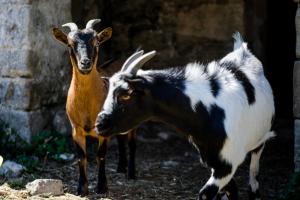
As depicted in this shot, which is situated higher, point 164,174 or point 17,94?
point 17,94

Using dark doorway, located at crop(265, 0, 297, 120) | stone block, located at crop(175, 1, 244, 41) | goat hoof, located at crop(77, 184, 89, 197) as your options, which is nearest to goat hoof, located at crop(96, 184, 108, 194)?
goat hoof, located at crop(77, 184, 89, 197)

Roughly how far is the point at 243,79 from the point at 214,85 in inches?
16.1

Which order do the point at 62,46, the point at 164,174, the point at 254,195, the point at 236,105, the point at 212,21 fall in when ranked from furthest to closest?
the point at 212,21 < the point at 62,46 < the point at 164,174 < the point at 254,195 < the point at 236,105

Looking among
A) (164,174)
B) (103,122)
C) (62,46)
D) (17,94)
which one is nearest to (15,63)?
(17,94)

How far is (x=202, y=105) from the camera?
5441 mm

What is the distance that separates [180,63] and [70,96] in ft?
10.9

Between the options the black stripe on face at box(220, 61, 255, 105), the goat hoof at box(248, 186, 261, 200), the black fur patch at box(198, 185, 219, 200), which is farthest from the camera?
the goat hoof at box(248, 186, 261, 200)

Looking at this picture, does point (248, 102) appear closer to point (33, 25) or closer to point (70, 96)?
point (70, 96)

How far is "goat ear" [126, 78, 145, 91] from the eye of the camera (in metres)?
5.31

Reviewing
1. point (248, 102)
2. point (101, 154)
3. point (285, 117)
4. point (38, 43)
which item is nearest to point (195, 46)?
point (285, 117)

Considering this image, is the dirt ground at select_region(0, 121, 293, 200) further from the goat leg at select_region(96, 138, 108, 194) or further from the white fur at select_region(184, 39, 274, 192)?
the white fur at select_region(184, 39, 274, 192)

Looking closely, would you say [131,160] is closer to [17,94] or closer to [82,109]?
[82,109]

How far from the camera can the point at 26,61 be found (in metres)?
7.62

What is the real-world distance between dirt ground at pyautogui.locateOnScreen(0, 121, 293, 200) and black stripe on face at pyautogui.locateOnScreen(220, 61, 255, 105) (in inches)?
49.8
